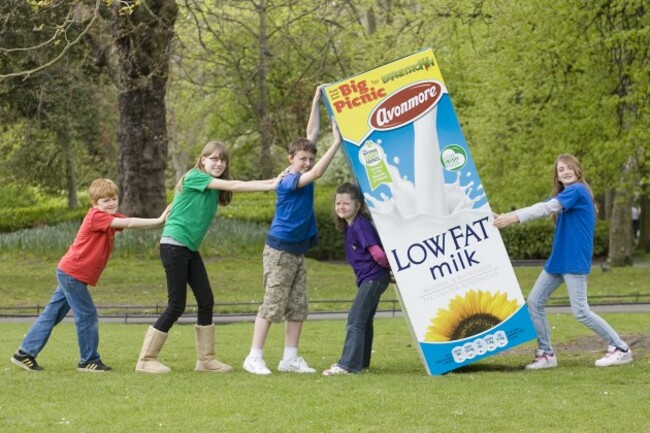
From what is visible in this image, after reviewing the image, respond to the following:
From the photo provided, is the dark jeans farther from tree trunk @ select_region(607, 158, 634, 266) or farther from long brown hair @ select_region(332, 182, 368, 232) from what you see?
tree trunk @ select_region(607, 158, 634, 266)

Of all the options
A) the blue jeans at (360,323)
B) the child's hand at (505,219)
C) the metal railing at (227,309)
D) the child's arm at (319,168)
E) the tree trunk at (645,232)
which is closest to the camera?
the child's arm at (319,168)

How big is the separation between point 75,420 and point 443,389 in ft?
8.96

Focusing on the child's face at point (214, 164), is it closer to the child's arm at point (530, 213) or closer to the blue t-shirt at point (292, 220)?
the blue t-shirt at point (292, 220)

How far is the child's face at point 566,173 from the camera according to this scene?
10125mm

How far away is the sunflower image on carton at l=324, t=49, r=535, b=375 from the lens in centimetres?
968

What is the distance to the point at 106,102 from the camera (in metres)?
37.0

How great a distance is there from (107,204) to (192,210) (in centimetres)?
80

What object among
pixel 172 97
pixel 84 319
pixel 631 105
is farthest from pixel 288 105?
pixel 84 319

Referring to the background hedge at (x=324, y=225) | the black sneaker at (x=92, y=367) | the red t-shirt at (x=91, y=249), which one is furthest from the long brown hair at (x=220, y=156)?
the background hedge at (x=324, y=225)

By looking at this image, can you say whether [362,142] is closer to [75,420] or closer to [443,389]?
[443,389]

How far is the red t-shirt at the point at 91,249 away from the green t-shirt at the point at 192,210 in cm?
55

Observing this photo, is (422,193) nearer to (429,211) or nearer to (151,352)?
(429,211)

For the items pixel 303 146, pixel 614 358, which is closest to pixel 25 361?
pixel 303 146

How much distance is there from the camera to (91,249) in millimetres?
10102
